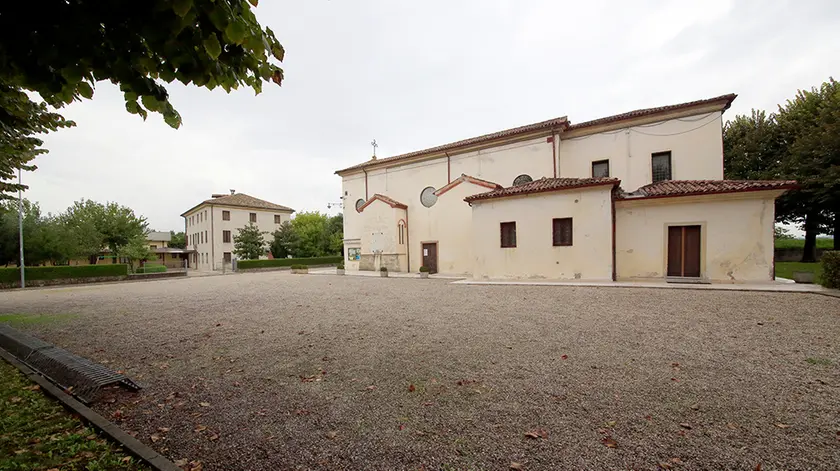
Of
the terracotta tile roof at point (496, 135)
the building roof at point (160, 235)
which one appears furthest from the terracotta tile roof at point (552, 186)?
the building roof at point (160, 235)

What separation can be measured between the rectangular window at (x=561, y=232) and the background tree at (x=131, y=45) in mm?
13888

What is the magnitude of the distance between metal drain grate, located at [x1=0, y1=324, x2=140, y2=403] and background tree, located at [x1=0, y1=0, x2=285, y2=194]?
3180mm

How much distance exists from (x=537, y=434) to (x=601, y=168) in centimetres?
1864

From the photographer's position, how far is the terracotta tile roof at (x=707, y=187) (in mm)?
11762

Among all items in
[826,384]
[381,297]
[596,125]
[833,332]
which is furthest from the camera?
[596,125]

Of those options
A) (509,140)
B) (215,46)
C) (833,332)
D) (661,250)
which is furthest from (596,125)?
(215,46)

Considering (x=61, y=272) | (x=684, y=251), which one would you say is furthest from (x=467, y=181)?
(x=61, y=272)

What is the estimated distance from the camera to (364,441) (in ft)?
9.23

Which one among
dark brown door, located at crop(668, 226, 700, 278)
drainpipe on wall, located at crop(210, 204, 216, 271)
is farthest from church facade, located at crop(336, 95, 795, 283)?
drainpipe on wall, located at crop(210, 204, 216, 271)

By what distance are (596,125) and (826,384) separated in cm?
1681

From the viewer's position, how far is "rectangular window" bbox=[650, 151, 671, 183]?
16.8 m

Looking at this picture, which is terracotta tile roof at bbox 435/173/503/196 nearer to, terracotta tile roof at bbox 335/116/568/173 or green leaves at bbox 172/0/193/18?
terracotta tile roof at bbox 335/116/568/173

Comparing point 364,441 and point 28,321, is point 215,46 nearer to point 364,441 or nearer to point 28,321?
point 364,441

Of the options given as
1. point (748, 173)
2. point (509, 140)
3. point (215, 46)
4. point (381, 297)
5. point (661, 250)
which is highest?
point (509, 140)
